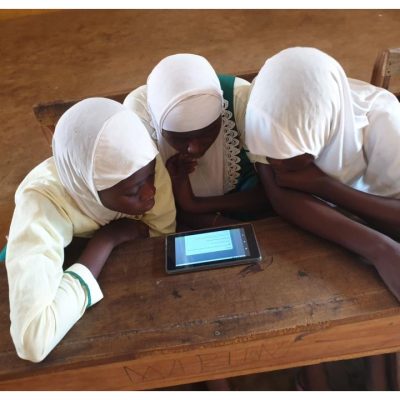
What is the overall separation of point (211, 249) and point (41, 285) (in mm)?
367

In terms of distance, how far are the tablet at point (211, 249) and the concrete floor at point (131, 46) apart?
5.51 ft

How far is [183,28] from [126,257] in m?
2.99

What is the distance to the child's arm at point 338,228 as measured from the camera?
32.9 inches

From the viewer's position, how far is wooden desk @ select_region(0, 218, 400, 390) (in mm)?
801

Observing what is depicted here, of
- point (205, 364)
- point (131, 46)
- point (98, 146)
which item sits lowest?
point (131, 46)

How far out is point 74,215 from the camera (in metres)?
1.02

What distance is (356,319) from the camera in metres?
0.79

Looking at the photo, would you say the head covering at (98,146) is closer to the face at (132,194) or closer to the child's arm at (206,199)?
the face at (132,194)

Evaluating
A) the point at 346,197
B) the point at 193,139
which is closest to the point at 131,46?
the point at 193,139

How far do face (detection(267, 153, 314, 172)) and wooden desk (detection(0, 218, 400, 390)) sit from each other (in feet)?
0.62

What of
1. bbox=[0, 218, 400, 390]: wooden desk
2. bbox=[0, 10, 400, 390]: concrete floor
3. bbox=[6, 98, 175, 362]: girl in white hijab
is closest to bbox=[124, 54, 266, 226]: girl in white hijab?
bbox=[6, 98, 175, 362]: girl in white hijab

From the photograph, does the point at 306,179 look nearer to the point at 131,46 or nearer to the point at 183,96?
the point at 183,96

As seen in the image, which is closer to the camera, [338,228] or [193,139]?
[338,228]

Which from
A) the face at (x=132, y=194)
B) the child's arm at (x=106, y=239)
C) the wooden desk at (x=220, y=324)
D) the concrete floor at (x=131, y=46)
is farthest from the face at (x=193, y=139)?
the concrete floor at (x=131, y=46)
